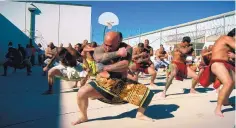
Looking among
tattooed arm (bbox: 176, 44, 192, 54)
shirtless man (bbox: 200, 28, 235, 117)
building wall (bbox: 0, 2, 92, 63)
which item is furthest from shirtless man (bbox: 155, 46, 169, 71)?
building wall (bbox: 0, 2, 92, 63)

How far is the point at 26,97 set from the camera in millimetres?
5664

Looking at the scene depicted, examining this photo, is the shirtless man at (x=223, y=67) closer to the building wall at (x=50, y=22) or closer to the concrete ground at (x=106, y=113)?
the concrete ground at (x=106, y=113)

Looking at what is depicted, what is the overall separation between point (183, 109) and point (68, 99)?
2360 millimetres

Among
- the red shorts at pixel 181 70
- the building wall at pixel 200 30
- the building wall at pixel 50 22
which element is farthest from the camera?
the building wall at pixel 50 22

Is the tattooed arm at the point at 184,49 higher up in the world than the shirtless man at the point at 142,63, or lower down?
higher up

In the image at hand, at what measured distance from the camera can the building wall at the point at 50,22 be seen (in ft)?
68.8

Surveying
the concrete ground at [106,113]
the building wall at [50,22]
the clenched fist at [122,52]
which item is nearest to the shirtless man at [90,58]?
the concrete ground at [106,113]

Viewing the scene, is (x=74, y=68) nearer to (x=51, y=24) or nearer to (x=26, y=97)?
(x=26, y=97)

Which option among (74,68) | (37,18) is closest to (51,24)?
(37,18)

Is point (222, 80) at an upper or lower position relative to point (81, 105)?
upper

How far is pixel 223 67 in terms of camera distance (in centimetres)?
428

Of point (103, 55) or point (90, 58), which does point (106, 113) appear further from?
point (90, 58)

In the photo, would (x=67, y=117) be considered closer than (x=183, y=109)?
Yes

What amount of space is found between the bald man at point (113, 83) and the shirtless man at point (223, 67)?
1350mm
